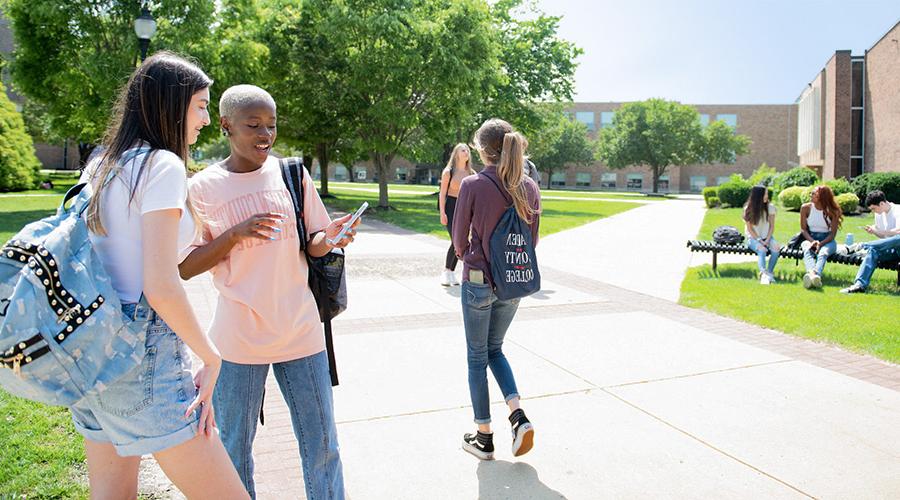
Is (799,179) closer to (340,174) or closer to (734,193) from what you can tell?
(734,193)

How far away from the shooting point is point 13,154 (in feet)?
97.0

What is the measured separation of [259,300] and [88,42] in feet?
71.0

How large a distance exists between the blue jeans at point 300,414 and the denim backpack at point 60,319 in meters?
0.81

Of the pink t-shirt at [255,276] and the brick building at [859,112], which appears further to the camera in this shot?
the brick building at [859,112]

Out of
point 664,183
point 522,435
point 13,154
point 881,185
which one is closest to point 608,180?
point 664,183

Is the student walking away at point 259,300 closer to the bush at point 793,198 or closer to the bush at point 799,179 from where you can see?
the bush at point 793,198

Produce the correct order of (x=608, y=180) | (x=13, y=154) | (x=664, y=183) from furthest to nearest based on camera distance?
(x=608, y=180) → (x=664, y=183) → (x=13, y=154)

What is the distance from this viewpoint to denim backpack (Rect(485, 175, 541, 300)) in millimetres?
3506

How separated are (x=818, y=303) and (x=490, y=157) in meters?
5.81

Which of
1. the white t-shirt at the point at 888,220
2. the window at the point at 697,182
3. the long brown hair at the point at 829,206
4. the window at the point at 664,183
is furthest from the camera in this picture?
the window at the point at 664,183

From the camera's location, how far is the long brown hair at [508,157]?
3.52m

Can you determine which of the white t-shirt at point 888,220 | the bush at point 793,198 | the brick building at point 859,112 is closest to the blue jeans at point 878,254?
the white t-shirt at point 888,220

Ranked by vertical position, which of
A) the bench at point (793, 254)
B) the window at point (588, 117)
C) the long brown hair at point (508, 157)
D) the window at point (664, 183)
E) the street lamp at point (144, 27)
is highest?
the window at point (588, 117)

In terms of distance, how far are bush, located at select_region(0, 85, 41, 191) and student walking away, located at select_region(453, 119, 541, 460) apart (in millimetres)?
31664
